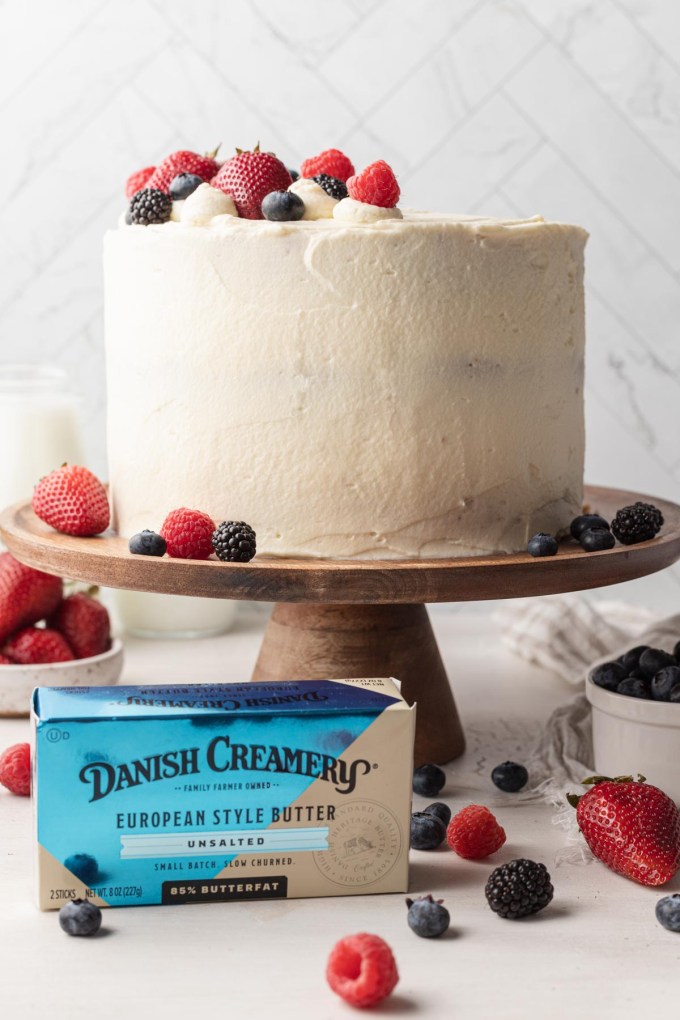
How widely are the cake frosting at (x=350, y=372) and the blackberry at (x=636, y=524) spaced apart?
4.1 inches

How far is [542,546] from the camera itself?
1398mm

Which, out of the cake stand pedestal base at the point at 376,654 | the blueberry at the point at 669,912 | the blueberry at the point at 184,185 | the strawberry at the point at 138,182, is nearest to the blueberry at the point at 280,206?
the blueberry at the point at 184,185

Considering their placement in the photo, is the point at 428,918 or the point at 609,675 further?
the point at 609,675

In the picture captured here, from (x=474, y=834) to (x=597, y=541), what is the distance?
14.5 inches

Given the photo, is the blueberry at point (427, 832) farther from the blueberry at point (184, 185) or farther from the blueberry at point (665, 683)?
the blueberry at point (184, 185)

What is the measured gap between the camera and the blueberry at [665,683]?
1.41 metres

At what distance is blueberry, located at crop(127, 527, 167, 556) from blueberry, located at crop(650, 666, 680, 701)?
1.90 ft

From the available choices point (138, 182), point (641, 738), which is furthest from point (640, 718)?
point (138, 182)

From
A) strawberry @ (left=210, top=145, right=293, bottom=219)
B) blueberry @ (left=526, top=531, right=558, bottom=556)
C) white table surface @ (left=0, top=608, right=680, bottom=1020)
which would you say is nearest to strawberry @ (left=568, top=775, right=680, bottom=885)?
white table surface @ (left=0, top=608, right=680, bottom=1020)

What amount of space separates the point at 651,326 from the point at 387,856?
150 cm

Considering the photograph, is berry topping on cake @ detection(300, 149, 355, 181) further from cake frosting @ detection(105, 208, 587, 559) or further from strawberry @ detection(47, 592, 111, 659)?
strawberry @ detection(47, 592, 111, 659)

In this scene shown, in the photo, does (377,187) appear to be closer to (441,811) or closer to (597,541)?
(597,541)

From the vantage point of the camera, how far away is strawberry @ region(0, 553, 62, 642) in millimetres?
1714

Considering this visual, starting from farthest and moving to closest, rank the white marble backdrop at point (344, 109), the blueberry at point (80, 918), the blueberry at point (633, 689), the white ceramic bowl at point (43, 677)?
the white marble backdrop at point (344, 109) < the white ceramic bowl at point (43, 677) < the blueberry at point (633, 689) < the blueberry at point (80, 918)
